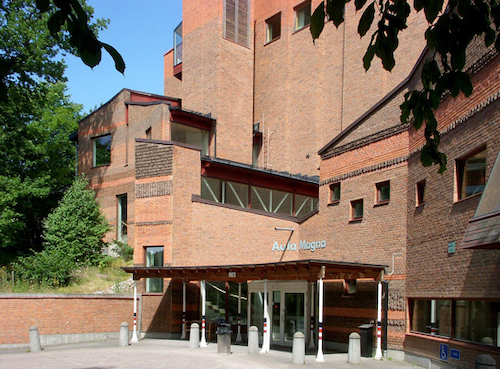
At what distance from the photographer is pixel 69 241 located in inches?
1222

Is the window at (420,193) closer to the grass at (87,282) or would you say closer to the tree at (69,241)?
the grass at (87,282)

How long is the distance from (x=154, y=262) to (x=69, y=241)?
726 centimetres

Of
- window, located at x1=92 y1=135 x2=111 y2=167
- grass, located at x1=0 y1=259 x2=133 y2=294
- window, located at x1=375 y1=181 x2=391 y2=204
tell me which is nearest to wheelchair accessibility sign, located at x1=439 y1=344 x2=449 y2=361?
window, located at x1=375 y1=181 x2=391 y2=204

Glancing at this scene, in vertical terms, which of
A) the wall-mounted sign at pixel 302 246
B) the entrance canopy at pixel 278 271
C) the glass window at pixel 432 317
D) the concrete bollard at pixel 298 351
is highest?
the wall-mounted sign at pixel 302 246

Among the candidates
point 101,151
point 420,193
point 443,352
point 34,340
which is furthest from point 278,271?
point 101,151

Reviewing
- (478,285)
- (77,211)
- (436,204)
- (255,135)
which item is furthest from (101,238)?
(478,285)

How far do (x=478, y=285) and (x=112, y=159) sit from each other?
2524 centimetres

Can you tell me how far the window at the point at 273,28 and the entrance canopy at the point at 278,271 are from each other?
20406 millimetres

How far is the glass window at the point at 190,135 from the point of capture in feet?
104

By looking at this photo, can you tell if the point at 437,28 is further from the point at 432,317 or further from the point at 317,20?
the point at 432,317

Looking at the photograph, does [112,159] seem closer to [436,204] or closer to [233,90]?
[233,90]

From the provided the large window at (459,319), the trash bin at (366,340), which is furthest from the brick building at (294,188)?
the trash bin at (366,340)

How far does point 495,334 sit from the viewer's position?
12.9m

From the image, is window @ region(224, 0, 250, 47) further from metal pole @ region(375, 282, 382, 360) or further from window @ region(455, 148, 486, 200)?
window @ region(455, 148, 486, 200)
